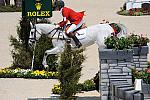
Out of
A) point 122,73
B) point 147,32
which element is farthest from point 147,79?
point 147,32

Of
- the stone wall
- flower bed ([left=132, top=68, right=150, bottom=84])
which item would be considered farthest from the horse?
the stone wall

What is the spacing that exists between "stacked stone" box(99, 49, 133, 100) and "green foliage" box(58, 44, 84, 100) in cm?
141

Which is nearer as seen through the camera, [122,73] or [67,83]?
[67,83]

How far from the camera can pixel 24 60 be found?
21016mm

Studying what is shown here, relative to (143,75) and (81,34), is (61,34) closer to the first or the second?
(81,34)

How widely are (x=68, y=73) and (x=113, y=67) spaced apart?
6.07ft

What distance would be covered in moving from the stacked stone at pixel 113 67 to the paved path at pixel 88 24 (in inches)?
122

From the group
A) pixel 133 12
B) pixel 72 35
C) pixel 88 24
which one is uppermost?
pixel 72 35

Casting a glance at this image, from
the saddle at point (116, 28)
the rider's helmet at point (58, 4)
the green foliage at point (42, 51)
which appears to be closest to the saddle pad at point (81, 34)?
the saddle at point (116, 28)

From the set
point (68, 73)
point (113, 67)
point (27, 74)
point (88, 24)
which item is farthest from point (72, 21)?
point (88, 24)

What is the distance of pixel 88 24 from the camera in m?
39.6

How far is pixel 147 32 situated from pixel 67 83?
23.0m

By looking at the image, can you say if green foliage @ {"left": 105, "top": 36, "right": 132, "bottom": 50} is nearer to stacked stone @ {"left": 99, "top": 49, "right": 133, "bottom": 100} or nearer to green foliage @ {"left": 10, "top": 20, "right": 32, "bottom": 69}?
stacked stone @ {"left": 99, "top": 49, "right": 133, "bottom": 100}

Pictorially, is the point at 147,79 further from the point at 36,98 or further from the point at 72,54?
the point at 36,98
